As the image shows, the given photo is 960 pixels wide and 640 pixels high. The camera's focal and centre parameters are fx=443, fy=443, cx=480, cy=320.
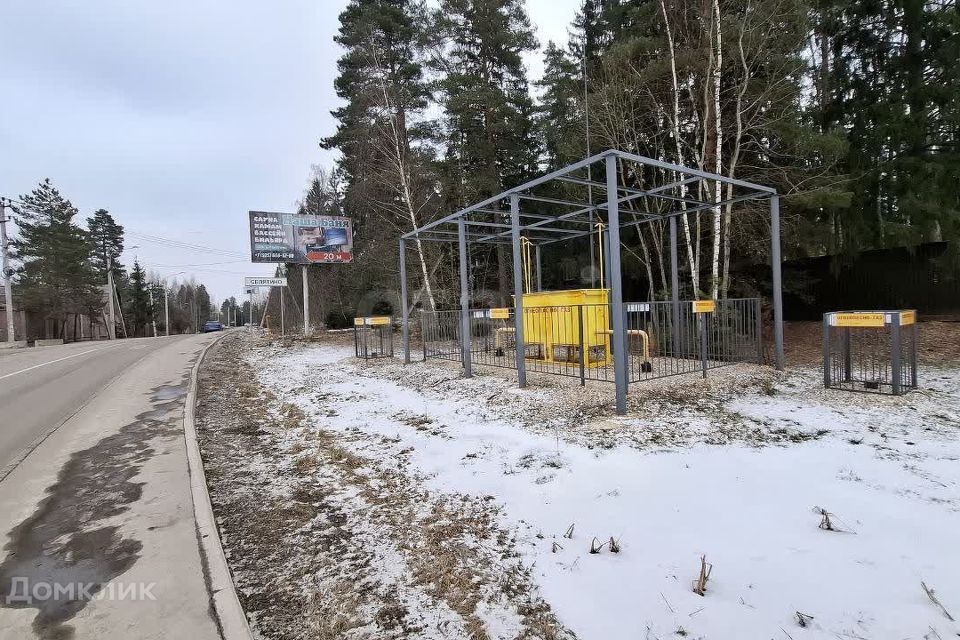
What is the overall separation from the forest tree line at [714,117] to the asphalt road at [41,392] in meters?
10.5

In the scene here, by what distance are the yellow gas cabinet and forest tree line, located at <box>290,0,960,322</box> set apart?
8.74 feet

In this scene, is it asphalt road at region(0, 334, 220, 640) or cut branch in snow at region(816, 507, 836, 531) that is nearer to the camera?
asphalt road at region(0, 334, 220, 640)

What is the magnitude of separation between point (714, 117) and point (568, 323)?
7.11 meters

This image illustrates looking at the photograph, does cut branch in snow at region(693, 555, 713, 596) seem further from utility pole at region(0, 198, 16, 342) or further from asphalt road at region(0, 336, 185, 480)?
utility pole at region(0, 198, 16, 342)

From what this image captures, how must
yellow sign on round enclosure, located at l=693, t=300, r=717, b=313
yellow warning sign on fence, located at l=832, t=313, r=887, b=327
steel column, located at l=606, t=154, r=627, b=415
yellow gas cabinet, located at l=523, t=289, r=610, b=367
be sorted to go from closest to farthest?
1. steel column, located at l=606, t=154, r=627, b=415
2. yellow warning sign on fence, located at l=832, t=313, r=887, b=327
3. yellow sign on round enclosure, located at l=693, t=300, r=717, b=313
4. yellow gas cabinet, located at l=523, t=289, r=610, b=367

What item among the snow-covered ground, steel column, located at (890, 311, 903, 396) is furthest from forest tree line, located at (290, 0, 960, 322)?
the snow-covered ground

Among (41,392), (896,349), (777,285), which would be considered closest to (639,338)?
(777,285)

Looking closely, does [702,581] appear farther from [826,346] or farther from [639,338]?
[639,338]

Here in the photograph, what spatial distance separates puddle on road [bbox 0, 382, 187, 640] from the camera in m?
2.46

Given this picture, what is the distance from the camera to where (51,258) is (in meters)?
35.6

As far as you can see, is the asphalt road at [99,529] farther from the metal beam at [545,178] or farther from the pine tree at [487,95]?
the pine tree at [487,95]

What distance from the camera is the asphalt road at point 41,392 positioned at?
593 centimetres

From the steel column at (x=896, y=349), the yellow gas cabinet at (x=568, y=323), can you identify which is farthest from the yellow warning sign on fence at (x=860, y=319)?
the yellow gas cabinet at (x=568, y=323)

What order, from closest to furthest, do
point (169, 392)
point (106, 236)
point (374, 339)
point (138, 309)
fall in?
1. point (169, 392)
2. point (374, 339)
3. point (138, 309)
4. point (106, 236)
